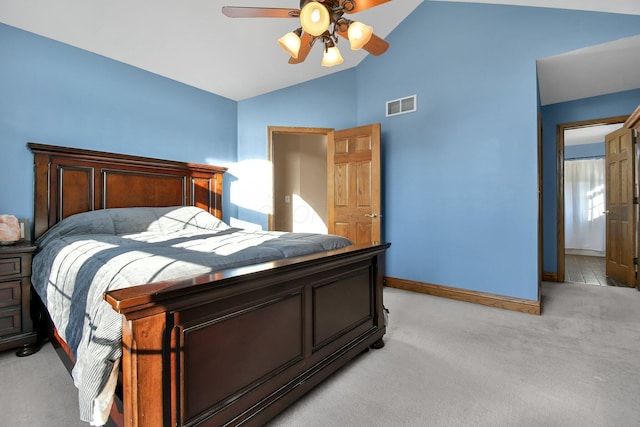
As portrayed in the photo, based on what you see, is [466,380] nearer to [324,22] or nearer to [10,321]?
[324,22]

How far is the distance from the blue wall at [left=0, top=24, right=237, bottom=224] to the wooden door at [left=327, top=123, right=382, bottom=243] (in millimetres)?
1741

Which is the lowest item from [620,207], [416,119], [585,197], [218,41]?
[620,207]

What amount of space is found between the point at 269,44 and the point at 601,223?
7469mm

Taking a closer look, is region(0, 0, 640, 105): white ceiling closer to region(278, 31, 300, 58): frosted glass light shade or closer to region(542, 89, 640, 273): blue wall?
region(542, 89, 640, 273): blue wall

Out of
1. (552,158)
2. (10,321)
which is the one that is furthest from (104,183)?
(552,158)

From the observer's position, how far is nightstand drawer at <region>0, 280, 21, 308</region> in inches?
84.9

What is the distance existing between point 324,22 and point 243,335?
1788mm

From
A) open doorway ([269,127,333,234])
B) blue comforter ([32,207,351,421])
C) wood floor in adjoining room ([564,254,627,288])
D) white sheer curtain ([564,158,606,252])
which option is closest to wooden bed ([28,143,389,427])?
blue comforter ([32,207,351,421])

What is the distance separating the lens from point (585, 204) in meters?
6.76

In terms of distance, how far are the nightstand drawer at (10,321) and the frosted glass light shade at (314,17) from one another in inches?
111

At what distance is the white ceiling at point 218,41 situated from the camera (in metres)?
2.59

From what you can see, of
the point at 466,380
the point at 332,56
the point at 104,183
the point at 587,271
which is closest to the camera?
the point at 466,380

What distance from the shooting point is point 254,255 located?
A: 1.56 m

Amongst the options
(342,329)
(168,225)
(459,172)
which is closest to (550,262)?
(459,172)
